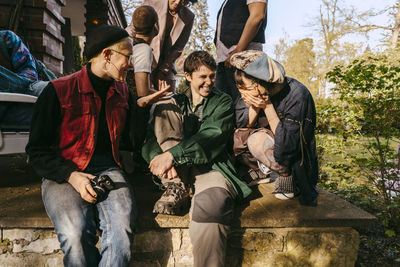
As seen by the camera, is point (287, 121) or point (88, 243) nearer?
point (88, 243)

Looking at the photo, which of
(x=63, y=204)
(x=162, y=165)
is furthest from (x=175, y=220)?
(x=63, y=204)

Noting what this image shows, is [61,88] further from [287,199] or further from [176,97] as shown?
[287,199]

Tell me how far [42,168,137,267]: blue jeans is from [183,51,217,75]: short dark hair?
1199 millimetres

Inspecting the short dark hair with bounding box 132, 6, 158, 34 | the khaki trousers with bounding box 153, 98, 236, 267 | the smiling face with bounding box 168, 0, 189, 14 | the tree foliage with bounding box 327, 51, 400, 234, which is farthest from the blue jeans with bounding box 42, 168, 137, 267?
the tree foliage with bounding box 327, 51, 400, 234

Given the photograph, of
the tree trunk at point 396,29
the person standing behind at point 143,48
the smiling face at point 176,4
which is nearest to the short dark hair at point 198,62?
the person standing behind at point 143,48

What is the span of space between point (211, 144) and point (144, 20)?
1.42 metres

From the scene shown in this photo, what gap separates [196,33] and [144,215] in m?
19.2

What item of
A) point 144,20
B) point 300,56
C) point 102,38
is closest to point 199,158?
point 102,38

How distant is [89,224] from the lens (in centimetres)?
161

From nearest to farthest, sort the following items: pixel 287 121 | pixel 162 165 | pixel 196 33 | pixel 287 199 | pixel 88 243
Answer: pixel 88 243
pixel 162 165
pixel 287 121
pixel 287 199
pixel 196 33

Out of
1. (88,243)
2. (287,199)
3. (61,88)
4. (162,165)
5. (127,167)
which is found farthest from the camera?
(127,167)

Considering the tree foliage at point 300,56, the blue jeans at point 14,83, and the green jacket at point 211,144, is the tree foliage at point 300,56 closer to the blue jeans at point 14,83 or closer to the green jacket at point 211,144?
the green jacket at point 211,144

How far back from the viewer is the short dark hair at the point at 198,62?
2.33m

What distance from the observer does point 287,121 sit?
209 cm
